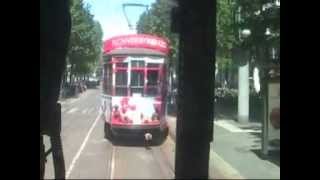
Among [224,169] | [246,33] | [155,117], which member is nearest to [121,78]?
[155,117]

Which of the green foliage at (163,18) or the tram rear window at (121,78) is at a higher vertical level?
the green foliage at (163,18)

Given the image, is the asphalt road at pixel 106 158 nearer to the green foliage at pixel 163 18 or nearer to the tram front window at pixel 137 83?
the tram front window at pixel 137 83

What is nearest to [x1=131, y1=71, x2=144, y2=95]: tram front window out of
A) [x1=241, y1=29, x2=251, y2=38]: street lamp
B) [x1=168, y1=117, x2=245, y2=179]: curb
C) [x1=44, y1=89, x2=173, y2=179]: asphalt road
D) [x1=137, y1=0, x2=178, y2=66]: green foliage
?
[x1=44, y1=89, x2=173, y2=179]: asphalt road

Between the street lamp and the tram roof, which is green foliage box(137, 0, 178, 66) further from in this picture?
the street lamp

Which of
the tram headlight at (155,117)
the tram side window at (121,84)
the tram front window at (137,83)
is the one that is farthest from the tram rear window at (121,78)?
the tram headlight at (155,117)

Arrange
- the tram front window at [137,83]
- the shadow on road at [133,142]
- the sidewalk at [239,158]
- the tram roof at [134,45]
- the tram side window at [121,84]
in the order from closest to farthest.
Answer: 1. the sidewalk at [239,158]
2. the tram roof at [134,45]
3. the tram front window at [137,83]
4. the tram side window at [121,84]
5. the shadow on road at [133,142]

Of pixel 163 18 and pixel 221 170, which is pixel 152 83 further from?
pixel 163 18

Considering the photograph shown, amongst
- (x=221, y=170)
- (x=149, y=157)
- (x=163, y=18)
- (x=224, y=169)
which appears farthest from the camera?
(x=149, y=157)

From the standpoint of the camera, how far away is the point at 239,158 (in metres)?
19.4

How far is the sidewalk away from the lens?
1623 cm

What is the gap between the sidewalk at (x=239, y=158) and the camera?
1623 cm
